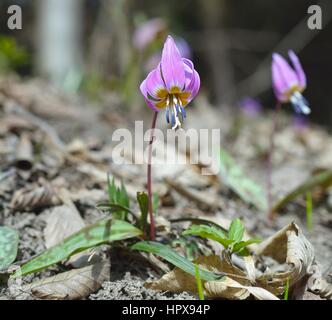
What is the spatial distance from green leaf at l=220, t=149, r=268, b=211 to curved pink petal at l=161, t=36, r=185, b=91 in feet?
3.48

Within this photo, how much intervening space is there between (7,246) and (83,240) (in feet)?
0.91

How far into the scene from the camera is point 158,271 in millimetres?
1576

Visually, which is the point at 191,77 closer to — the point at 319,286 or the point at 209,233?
the point at 209,233

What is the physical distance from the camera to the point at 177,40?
5.83m

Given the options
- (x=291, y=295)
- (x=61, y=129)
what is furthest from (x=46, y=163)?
(x=291, y=295)

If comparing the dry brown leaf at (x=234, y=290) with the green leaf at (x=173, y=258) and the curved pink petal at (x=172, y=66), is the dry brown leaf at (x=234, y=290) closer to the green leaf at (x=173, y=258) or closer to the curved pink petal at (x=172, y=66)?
the green leaf at (x=173, y=258)

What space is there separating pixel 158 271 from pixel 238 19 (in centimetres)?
807

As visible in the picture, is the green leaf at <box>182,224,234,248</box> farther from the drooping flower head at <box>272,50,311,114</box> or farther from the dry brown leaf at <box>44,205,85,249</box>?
the drooping flower head at <box>272,50,311,114</box>

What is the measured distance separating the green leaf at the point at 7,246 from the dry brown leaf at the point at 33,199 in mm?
270

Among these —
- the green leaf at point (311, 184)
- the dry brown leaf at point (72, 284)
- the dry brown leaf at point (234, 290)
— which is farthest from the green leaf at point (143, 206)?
the green leaf at point (311, 184)

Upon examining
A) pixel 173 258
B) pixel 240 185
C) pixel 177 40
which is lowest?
pixel 173 258

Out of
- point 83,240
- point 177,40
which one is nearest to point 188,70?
point 83,240
